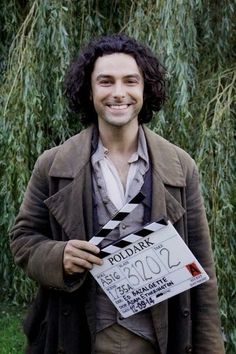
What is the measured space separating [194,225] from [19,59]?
2990 millimetres

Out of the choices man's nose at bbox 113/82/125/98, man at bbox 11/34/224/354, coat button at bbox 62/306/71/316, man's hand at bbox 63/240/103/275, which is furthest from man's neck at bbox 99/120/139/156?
coat button at bbox 62/306/71/316

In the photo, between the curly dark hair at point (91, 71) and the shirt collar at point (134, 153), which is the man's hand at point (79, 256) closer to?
the shirt collar at point (134, 153)

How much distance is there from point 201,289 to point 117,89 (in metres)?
0.74

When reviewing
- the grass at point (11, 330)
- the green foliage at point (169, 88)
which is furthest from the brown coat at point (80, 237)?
the grass at point (11, 330)

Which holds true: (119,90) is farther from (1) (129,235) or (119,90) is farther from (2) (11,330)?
(2) (11,330)

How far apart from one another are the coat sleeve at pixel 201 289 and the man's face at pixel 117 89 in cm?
33

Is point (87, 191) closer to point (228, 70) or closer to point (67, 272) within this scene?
point (67, 272)

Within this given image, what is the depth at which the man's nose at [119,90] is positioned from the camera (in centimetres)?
228

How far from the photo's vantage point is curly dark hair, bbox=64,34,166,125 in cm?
237

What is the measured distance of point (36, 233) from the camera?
237 cm

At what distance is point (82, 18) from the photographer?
16.6 ft

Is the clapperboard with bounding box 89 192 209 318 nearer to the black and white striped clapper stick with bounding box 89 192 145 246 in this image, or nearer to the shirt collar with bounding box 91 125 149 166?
the black and white striped clapper stick with bounding box 89 192 145 246

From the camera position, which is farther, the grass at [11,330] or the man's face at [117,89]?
the grass at [11,330]

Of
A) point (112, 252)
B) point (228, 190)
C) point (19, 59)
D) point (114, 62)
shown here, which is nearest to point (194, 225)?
point (112, 252)
